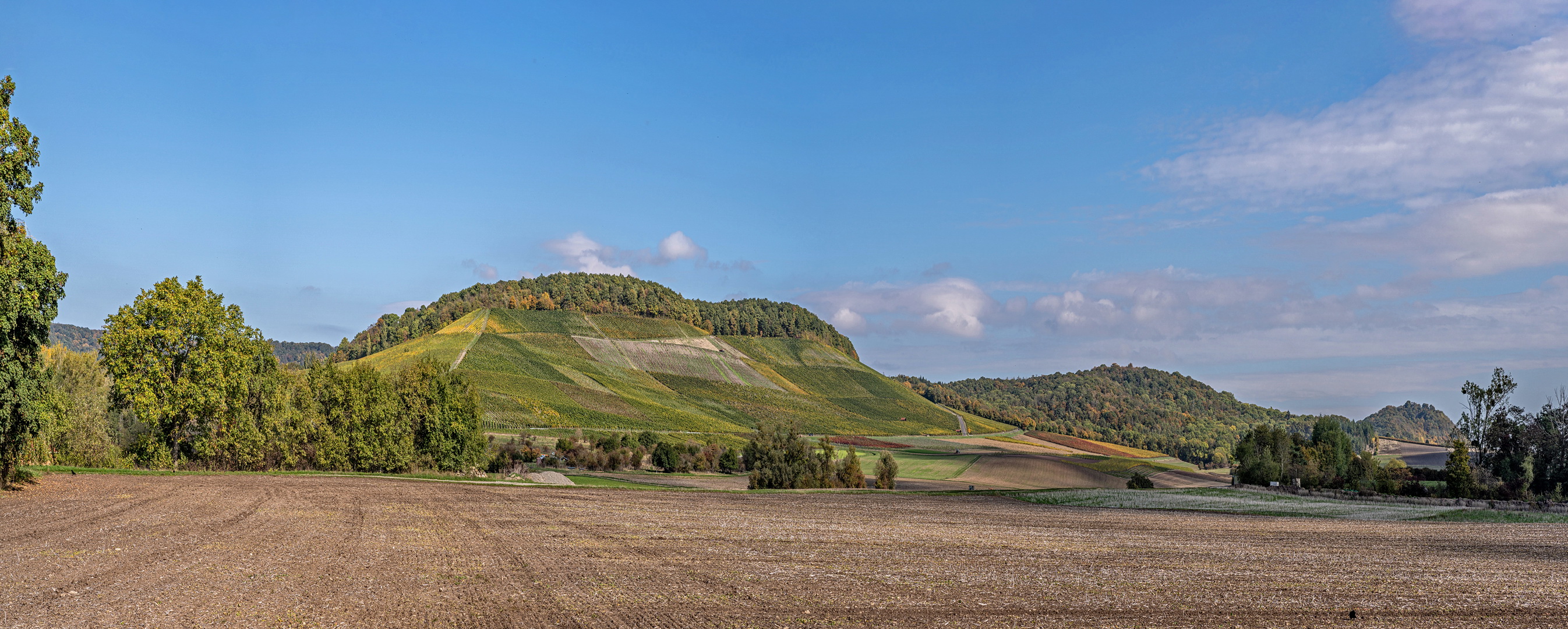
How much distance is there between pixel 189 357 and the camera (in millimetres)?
53438

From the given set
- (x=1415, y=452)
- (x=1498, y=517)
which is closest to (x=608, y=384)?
(x=1498, y=517)

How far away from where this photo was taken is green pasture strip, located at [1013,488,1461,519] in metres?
47.0

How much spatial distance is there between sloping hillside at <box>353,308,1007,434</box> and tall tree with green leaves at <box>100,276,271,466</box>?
6182cm

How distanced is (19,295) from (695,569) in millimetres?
29443

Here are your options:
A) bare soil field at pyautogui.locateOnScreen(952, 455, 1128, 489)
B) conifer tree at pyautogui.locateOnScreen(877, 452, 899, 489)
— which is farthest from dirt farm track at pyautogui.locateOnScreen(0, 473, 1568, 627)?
bare soil field at pyautogui.locateOnScreen(952, 455, 1128, 489)

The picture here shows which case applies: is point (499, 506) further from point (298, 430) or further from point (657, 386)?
point (657, 386)

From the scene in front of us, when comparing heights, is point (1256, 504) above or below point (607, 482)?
above

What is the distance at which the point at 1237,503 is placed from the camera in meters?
53.9

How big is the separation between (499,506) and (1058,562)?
23.6 m

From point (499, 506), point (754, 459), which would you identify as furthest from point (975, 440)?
point (499, 506)

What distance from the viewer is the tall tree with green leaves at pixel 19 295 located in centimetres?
3122

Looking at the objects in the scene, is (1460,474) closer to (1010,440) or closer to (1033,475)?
(1033,475)

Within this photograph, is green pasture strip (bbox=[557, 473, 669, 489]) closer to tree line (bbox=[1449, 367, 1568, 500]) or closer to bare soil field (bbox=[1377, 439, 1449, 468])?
tree line (bbox=[1449, 367, 1568, 500])

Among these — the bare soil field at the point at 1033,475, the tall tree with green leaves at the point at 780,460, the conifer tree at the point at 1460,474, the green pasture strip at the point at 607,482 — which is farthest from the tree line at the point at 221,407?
the conifer tree at the point at 1460,474
